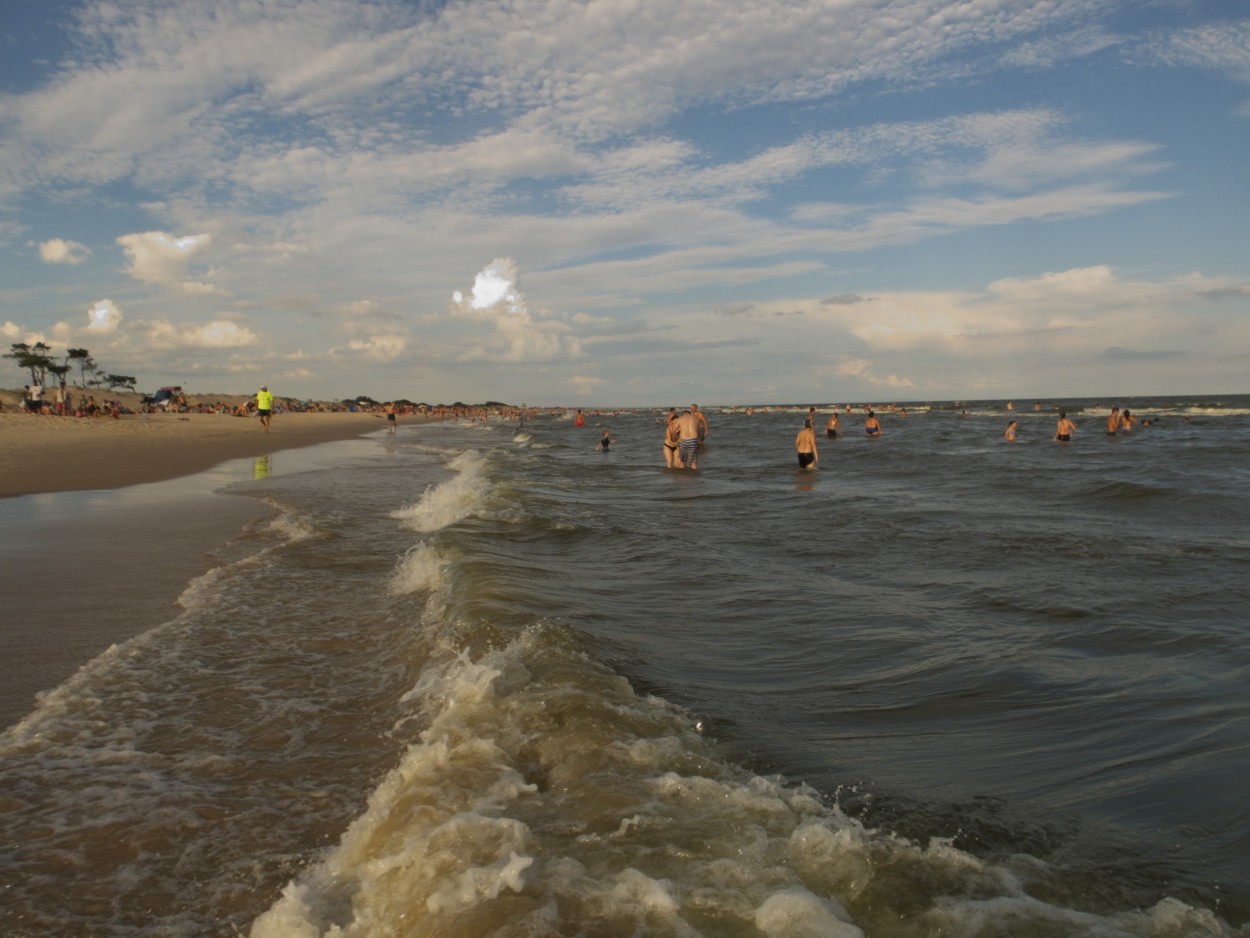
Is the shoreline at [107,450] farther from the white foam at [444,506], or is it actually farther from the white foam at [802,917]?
the white foam at [802,917]

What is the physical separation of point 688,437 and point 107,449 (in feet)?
60.0

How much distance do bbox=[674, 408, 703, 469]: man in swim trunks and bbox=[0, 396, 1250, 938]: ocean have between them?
13960mm

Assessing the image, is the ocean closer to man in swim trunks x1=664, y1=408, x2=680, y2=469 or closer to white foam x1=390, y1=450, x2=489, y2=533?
white foam x1=390, y1=450, x2=489, y2=533

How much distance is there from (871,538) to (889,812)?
8332 mm

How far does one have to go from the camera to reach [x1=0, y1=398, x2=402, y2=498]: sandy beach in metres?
17.2

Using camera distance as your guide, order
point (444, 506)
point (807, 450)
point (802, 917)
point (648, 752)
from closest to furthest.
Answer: point (802, 917), point (648, 752), point (444, 506), point (807, 450)

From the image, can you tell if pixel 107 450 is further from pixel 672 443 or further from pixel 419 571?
pixel 419 571

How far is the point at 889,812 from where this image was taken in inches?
141

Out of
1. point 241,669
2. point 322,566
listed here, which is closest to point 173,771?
point 241,669

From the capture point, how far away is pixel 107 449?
25.5 m

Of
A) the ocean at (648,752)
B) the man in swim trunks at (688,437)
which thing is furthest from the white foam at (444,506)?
the man in swim trunks at (688,437)

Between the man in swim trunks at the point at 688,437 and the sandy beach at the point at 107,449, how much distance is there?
13241 mm

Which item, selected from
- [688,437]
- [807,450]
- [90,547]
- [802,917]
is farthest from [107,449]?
Answer: [802,917]

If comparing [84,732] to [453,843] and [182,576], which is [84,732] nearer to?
[453,843]
